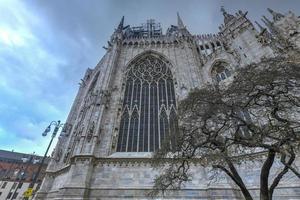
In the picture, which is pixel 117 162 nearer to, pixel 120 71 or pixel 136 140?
pixel 136 140

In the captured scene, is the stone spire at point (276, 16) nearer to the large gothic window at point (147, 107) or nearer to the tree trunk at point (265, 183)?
the large gothic window at point (147, 107)

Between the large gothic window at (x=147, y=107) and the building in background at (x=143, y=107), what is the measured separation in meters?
0.08

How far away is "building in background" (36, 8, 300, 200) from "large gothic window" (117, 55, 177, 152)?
84 mm

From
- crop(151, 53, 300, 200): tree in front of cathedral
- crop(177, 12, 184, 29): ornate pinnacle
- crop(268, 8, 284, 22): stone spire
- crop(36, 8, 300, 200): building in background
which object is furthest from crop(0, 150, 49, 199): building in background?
crop(268, 8, 284, 22): stone spire

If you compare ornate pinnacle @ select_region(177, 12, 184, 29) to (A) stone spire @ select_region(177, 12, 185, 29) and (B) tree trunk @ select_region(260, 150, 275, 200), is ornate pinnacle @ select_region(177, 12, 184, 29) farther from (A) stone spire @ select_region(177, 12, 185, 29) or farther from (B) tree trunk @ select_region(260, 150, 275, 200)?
(B) tree trunk @ select_region(260, 150, 275, 200)

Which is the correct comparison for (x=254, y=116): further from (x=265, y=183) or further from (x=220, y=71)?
(x=220, y=71)


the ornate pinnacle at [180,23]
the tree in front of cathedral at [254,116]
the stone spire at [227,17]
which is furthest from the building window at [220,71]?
the tree in front of cathedral at [254,116]

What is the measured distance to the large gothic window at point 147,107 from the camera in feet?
50.7

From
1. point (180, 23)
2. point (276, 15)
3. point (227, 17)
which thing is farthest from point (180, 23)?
point (276, 15)

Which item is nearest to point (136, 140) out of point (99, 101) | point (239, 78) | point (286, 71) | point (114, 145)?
point (114, 145)

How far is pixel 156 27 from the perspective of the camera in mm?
34719

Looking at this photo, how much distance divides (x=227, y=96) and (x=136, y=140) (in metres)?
9.56

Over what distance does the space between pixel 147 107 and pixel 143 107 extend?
39 centimetres

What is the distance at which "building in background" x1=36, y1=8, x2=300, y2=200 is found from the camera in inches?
476
